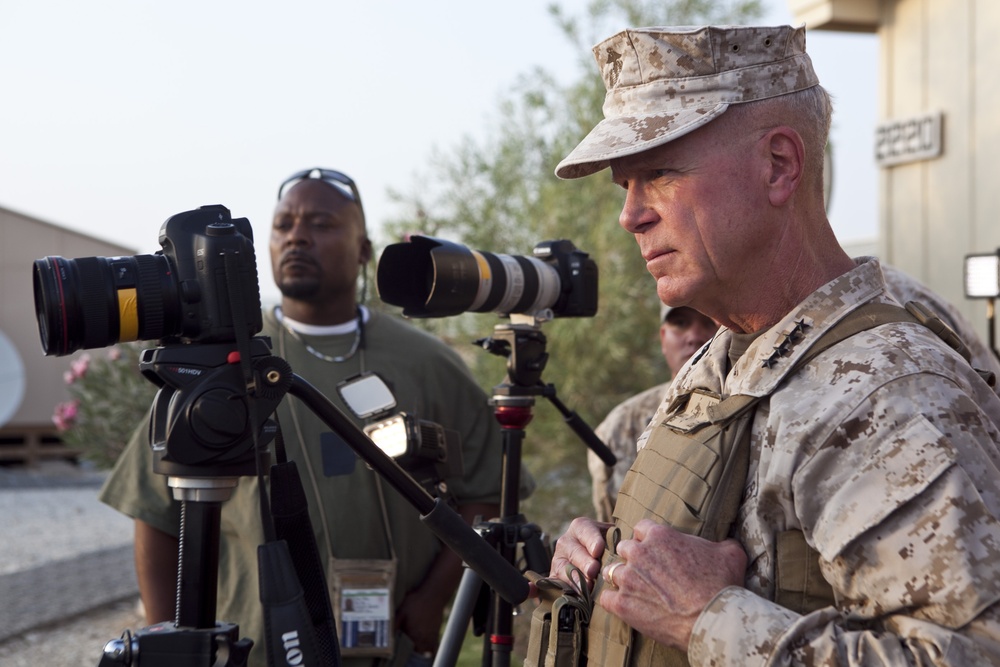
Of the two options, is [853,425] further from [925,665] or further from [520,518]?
[520,518]

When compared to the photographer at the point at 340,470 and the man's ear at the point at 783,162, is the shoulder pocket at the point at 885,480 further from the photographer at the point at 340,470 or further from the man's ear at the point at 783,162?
the photographer at the point at 340,470

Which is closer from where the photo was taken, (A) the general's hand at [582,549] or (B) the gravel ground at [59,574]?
(A) the general's hand at [582,549]

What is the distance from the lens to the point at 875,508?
4.44 feet

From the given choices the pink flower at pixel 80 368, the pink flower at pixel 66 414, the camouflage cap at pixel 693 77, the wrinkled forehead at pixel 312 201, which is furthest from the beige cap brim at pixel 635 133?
the pink flower at pixel 66 414

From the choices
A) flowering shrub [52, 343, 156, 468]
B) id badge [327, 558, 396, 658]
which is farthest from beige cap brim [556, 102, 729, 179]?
flowering shrub [52, 343, 156, 468]

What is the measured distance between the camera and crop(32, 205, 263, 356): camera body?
1.68 metres

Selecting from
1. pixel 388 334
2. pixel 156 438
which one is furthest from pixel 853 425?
pixel 388 334

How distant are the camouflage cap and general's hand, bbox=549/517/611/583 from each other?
0.63 m

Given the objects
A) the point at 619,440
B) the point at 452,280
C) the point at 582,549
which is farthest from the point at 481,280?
the point at 619,440

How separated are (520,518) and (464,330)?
12.2 ft

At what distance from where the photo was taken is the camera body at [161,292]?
168cm

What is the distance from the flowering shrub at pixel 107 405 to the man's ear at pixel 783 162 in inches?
230

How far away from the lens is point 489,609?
2.77m

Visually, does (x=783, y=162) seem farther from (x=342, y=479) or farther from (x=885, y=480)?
(x=342, y=479)
